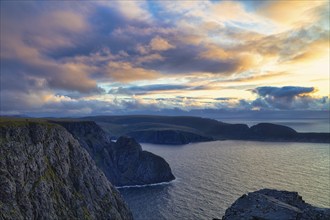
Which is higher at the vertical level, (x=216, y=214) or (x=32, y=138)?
(x=32, y=138)

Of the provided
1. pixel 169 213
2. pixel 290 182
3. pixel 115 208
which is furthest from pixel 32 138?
pixel 290 182

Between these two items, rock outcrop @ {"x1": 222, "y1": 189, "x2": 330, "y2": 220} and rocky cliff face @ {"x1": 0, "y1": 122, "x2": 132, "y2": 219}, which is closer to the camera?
rock outcrop @ {"x1": 222, "y1": 189, "x2": 330, "y2": 220}

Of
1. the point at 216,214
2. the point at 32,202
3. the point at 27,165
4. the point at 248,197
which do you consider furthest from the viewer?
the point at 216,214

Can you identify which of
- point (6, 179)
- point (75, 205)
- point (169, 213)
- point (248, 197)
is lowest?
point (169, 213)

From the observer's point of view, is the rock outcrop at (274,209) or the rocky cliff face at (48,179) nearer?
the rock outcrop at (274,209)

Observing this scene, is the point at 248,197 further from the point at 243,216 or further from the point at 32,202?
the point at 32,202
